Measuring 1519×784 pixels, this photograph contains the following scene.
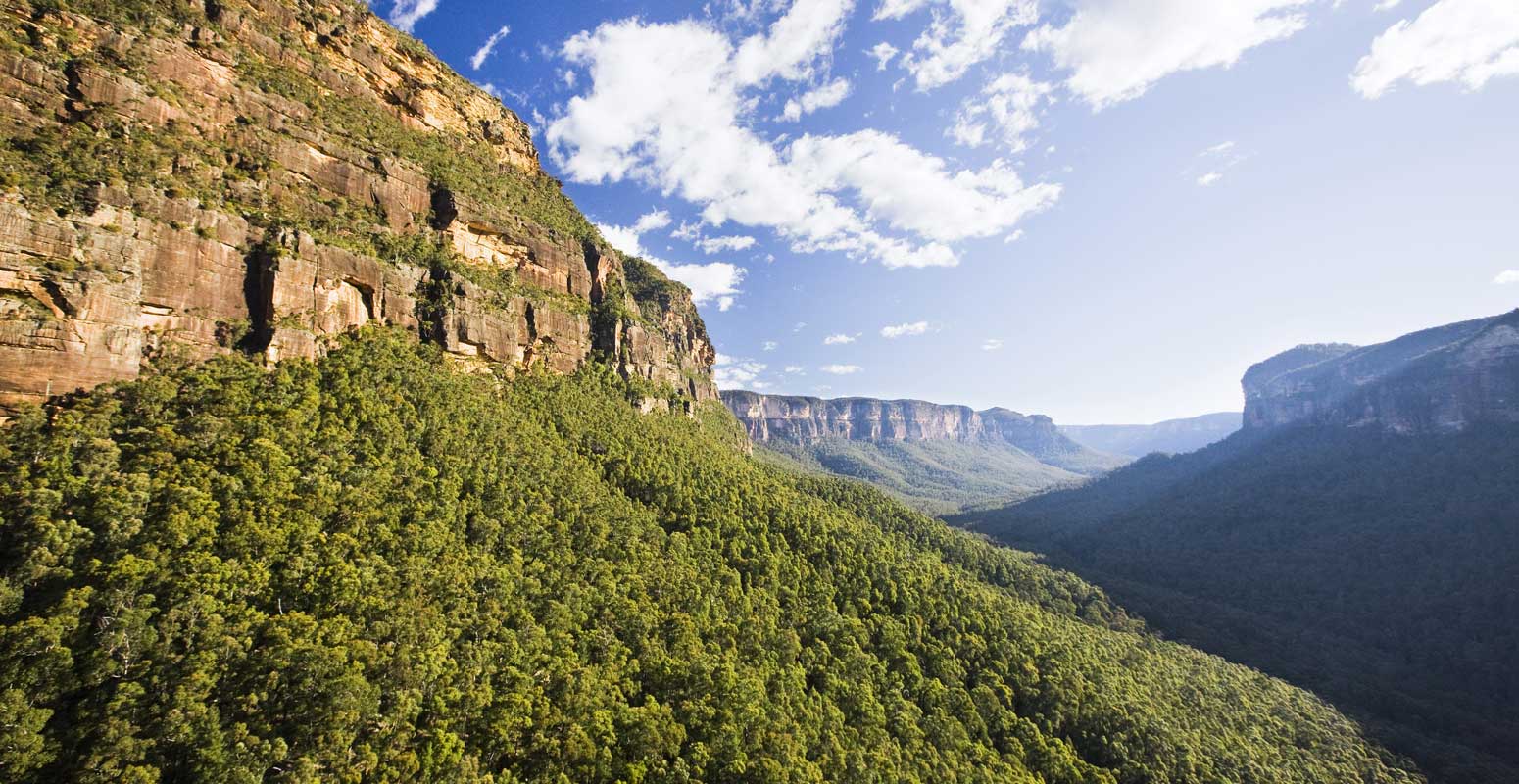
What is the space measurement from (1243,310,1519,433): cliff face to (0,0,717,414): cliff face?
206569mm

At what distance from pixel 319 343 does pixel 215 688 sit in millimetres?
33361

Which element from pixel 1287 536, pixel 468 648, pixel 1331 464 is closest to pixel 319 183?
pixel 468 648

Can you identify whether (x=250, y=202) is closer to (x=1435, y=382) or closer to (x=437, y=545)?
(x=437, y=545)

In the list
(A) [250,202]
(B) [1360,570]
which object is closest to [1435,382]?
(B) [1360,570]

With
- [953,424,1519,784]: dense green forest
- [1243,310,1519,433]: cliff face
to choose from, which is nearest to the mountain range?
[953,424,1519,784]: dense green forest

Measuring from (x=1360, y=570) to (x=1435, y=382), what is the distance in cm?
8234

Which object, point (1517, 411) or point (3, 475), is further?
point (1517, 411)

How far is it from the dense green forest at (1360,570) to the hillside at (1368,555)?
0.31 meters

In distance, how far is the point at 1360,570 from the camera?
3942 inches

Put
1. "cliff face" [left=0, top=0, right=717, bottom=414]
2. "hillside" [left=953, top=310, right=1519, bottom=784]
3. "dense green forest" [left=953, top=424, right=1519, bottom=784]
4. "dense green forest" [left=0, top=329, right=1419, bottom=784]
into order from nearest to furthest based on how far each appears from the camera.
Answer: "dense green forest" [left=0, top=329, right=1419, bottom=784] < "cliff face" [left=0, top=0, right=717, bottom=414] < "dense green forest" [left=953, top=424, right=1519, bottom=784] < "hillside" [left=953, top=310, right=1519, bottom=784]

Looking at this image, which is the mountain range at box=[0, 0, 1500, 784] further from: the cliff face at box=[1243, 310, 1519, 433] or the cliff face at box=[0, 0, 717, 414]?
the cliff face at box=[1243, 310, 1519, 433]

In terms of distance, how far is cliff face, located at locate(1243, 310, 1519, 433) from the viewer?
125188 millimetres

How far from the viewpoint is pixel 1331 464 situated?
141m

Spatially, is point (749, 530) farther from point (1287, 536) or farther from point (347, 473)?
point (1287, 536)
